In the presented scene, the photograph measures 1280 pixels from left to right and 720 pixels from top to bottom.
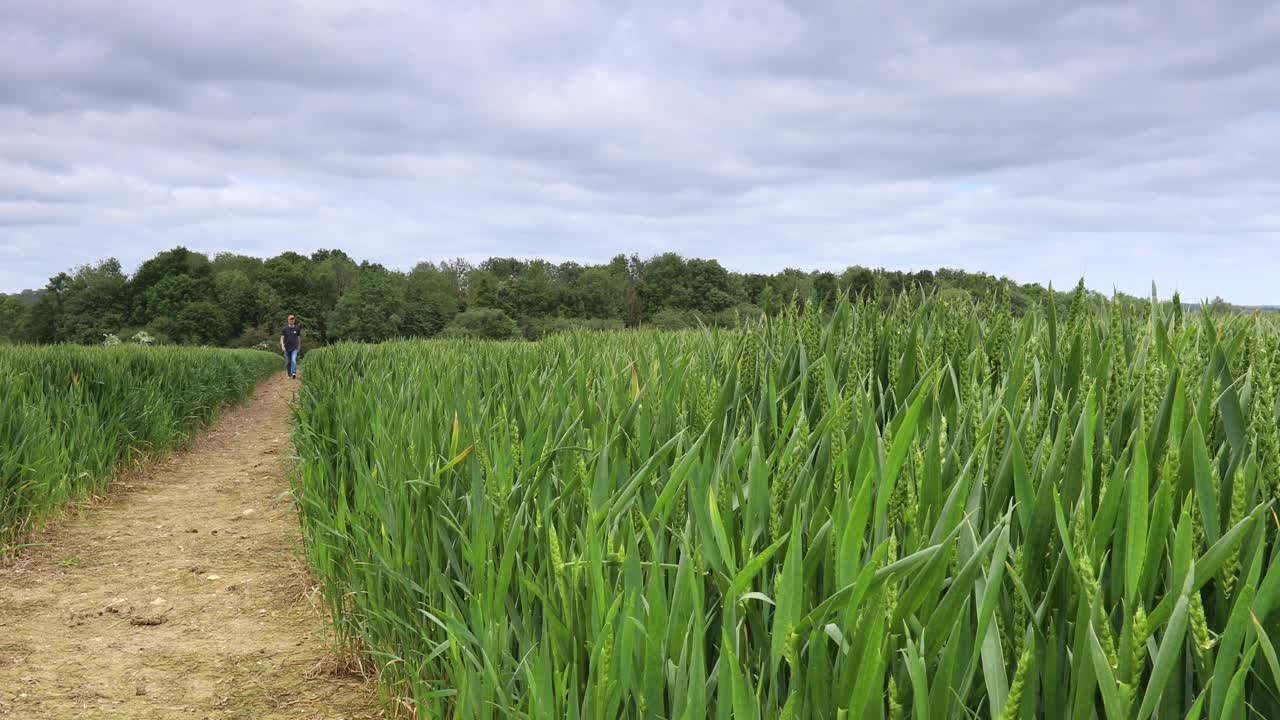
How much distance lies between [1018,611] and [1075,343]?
1.27 metres

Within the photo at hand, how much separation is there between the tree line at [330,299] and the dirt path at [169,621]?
4096cm

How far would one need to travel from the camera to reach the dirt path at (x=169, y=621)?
131 inches

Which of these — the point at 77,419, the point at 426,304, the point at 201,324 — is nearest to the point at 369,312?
the point at 426,304

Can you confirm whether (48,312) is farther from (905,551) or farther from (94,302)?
(905,551)

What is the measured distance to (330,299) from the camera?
233ft

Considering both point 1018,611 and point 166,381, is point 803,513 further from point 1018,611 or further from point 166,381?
point 166,381

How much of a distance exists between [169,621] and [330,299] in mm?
71166

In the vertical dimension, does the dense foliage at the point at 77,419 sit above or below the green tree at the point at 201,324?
below

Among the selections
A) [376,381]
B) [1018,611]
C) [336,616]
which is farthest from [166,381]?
[1018,611]

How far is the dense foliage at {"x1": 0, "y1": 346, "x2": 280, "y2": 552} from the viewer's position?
597 centimetres

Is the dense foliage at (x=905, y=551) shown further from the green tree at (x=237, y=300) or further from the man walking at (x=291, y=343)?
the green tree at (x=237, y=300)

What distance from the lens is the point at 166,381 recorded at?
33.5 feet

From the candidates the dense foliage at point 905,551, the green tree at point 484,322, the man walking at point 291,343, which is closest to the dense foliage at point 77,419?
the dense foliage at point 905,551

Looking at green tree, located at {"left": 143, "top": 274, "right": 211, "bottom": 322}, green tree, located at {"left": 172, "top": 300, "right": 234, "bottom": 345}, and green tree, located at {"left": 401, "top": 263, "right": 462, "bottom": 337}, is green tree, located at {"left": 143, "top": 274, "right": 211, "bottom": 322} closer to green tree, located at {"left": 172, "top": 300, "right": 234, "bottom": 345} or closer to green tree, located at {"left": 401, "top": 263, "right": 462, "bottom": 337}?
green tree, located at {"left": 172, "top": 300, "right": 234, "bottom": 345}
